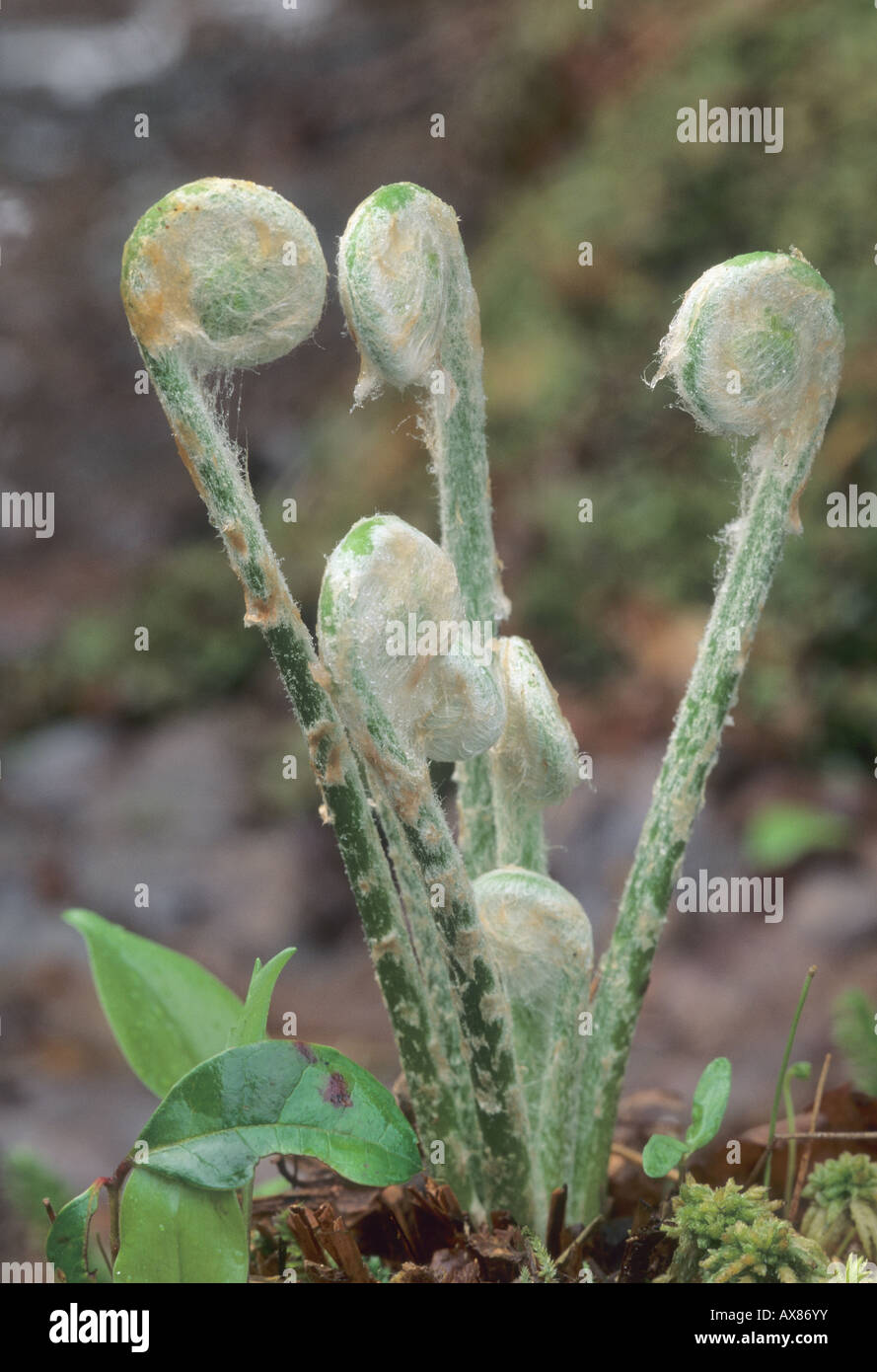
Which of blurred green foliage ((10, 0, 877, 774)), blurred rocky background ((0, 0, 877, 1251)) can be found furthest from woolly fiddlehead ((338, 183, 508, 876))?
blurred green foliage ((10, 0, 877, 774))

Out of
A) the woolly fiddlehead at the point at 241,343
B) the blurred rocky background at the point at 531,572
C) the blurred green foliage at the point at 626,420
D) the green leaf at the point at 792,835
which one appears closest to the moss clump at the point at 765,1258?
the woolly fiddlehead at the point at 241,343

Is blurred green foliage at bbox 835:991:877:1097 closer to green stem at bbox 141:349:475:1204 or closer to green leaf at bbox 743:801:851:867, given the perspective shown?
green stem at bbox 141:349:475:1204

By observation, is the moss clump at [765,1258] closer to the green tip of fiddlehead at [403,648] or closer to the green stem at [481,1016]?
the green stem at [481,1016]

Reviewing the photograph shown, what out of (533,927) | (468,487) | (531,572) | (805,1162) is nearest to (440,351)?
(468,487)

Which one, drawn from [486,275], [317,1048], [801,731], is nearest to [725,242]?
[486,275]
